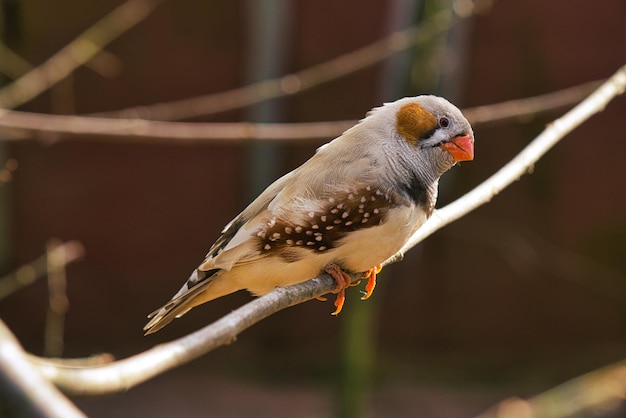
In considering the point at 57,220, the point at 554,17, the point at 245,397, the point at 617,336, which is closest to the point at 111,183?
the point at 57,220

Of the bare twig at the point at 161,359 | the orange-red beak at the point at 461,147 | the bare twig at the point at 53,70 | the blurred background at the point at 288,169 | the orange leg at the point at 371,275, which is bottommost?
the bare twig at the point at 161,359

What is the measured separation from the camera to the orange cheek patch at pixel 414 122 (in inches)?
64.9

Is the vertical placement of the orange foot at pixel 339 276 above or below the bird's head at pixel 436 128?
below

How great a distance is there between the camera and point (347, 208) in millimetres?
1587

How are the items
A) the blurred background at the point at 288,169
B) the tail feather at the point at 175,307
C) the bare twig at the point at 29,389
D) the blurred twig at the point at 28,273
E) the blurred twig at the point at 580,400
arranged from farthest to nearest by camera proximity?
the blurred background at the point at 288,169
the blurred twig at the point at 580,400
the blurred twig at the point at 28,273
the tail feather at the point at 175,307
the bare twig at the point at 29,389

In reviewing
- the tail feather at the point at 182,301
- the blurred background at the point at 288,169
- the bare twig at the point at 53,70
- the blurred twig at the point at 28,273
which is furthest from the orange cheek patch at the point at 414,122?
the blurred background at the point at 288,169

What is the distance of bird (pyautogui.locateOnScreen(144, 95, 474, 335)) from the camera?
159cm

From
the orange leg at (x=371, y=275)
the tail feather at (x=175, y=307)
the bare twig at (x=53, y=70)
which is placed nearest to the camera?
the tail feather at (x=175, y=307)

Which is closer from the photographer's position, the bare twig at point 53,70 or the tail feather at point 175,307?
the tail feather at point 175,307

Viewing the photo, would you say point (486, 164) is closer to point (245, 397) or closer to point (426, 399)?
point (426, 399)

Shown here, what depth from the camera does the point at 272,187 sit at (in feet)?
5.63

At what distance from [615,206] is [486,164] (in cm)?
83

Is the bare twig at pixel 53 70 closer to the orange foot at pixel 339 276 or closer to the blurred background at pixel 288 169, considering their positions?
the blurred background at pixel 288 169

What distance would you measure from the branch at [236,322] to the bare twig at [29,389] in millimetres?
116
